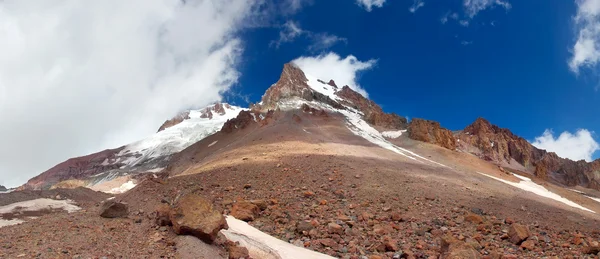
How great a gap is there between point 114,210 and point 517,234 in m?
12.3

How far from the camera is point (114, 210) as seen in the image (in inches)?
410

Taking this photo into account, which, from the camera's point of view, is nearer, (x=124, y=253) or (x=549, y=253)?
→ (x=124, y=253)

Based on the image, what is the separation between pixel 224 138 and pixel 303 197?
5842cm

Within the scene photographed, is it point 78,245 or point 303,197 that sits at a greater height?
point 303,197

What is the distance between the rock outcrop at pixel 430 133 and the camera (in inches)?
2554

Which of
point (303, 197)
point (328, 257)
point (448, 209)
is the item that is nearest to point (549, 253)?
point (448, 209)

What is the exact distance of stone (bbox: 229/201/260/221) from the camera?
461 inches

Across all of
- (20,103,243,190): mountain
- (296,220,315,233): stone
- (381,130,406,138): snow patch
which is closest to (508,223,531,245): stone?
(296,220,315,233): stone

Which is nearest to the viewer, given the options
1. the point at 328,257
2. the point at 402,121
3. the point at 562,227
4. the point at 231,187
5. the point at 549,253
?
the point at 328,257

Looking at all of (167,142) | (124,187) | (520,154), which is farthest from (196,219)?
(520,154)

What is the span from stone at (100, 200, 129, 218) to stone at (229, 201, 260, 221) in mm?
3195

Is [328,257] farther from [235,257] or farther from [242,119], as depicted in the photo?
[242,119]

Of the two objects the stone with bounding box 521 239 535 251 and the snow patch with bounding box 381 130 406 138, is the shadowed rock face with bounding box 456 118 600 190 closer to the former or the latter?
the snow patch with bounding box 381 130 406 138

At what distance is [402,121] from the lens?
86625 mm
